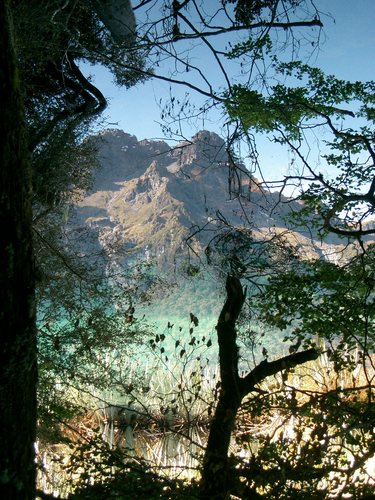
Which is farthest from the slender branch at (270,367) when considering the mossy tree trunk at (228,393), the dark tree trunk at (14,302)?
the dark tree trunk at (14,302)

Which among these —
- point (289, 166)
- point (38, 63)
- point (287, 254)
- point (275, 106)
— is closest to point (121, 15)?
point (38, 63)

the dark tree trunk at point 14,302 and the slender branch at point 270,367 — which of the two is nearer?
the dark tree trunk at point 14,302

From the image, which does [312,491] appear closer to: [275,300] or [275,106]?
[275,300]

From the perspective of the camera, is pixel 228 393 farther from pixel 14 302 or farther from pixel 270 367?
pixel 14 302

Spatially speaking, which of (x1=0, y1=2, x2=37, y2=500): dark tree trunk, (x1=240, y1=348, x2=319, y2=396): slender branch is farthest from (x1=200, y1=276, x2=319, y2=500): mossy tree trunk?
(x1=0, y1=2, x2=37, y2=500): dark tree trunk

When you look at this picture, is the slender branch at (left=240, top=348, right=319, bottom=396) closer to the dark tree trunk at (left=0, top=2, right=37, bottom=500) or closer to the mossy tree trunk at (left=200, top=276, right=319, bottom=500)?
the mossy tree trunk at (left=200, top=276, right=319, bottom=500)

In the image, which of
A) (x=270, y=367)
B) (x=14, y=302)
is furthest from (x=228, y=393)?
(x=14, y=302)

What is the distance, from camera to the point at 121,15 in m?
3.11

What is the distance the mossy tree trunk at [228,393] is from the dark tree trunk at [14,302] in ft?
3.26

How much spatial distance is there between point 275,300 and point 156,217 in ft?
33.0

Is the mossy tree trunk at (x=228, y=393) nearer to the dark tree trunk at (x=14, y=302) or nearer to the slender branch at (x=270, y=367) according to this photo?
the slender branch at (x=270, y=367)

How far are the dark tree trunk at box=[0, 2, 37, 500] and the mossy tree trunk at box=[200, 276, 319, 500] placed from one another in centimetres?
99

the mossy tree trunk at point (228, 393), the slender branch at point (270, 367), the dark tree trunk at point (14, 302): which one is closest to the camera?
the dark tree trunk at point (14, 302)

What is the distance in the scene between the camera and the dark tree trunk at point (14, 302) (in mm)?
1155
